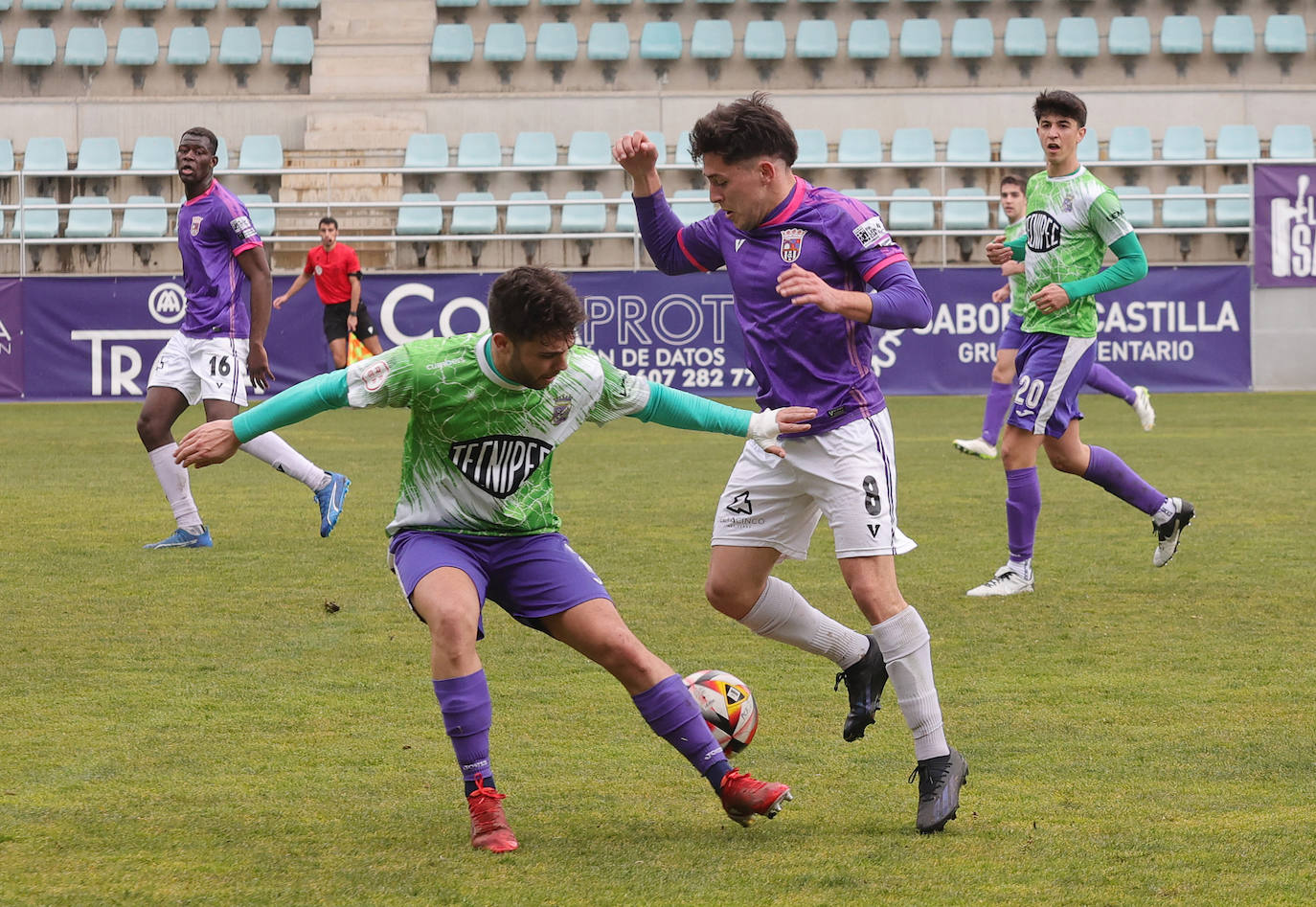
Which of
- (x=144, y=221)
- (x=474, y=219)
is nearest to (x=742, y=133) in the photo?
(x=474, y=219)

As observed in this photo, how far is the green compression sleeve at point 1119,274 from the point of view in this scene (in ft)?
23.0

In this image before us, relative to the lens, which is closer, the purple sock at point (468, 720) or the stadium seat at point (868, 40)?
the purple sock at point (468, 720)

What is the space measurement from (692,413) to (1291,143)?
2219cm

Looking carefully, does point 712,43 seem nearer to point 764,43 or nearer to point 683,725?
point 764,43

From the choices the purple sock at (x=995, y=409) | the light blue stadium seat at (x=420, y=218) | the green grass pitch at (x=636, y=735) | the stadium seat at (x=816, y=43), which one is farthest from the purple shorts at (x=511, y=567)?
the stadium seat at (x=816, y=43)

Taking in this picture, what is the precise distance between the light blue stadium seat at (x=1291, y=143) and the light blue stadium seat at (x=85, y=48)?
704 inches

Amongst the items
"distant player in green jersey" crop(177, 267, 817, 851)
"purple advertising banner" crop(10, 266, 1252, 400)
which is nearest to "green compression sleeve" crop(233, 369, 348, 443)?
"distant player in green jersey" crop(177, 267, 817, 851)

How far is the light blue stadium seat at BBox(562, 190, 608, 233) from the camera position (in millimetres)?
22312

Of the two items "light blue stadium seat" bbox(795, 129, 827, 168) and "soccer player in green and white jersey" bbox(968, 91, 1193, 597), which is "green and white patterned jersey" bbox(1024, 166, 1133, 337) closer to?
"soccer player in green and white jersey" bbox(968, 91, 1193, 597)

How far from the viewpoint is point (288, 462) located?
29.7 ft

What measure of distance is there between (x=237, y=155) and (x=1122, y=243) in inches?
773

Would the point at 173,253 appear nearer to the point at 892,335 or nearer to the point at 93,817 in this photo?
the point at 892,335

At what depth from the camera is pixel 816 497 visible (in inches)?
180

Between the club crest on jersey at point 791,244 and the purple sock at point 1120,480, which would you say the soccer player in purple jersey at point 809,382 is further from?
the purple sock at point 1120,480
